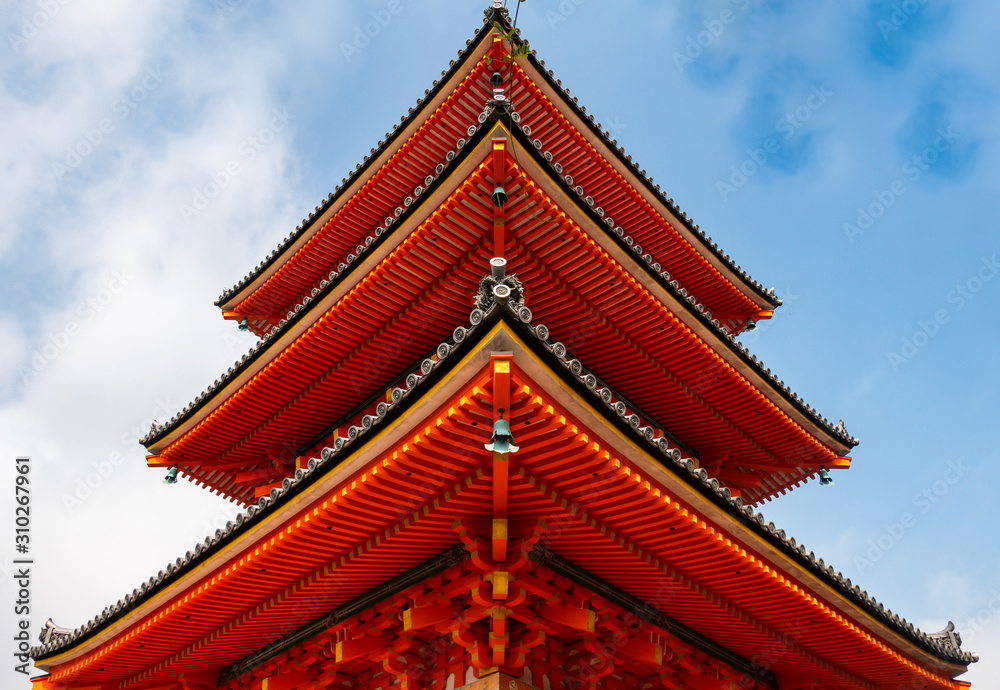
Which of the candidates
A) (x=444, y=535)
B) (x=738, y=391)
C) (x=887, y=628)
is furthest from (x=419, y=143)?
(x=887, y=628)

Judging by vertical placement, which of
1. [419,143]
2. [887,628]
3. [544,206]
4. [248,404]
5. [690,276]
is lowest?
[887,628]

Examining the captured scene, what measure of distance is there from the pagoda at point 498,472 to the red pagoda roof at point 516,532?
0.03 m

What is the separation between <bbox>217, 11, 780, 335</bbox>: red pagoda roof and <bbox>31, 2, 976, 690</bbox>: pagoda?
67 mm

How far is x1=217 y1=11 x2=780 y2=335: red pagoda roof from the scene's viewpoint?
1302cm

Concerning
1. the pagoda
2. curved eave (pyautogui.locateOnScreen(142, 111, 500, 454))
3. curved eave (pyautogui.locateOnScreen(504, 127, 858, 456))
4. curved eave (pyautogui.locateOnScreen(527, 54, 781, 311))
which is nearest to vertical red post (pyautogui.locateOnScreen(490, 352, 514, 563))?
the pagoda

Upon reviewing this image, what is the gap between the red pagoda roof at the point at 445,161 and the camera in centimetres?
1302

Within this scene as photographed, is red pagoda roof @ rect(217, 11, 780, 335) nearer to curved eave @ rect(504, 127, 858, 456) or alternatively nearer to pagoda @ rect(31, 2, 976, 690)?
pagoda @ rect(31, 2, 976, 690)

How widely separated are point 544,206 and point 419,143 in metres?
4.50

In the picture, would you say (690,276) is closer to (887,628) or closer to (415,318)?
(415,318)

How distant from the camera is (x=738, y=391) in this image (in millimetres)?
12320

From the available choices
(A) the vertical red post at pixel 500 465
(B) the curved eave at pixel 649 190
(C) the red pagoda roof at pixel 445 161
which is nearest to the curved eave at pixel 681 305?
(C) the red pagoda roof at pixel 445 161

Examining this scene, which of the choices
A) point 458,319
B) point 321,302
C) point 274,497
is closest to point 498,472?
point 274,497

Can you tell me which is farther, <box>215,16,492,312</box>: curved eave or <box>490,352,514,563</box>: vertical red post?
<box>215,16,492,312</box>: curved eave

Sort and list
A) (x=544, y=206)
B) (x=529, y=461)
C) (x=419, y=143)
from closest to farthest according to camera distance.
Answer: (x=529, y=461)
(x=544, y=206)
(x=419, y=143)
